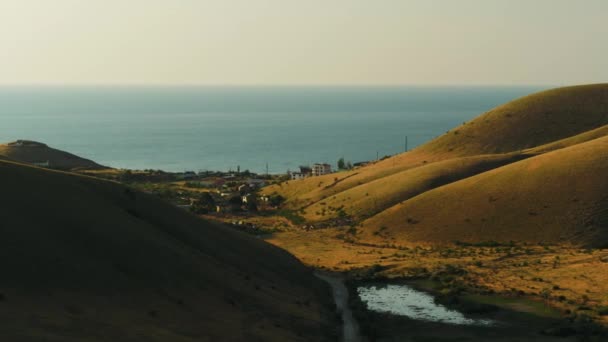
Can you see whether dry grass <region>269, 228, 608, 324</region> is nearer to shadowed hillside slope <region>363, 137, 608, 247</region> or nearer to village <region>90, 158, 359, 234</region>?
shadowed hillside slope <region>363, 137, 608, 247</region>

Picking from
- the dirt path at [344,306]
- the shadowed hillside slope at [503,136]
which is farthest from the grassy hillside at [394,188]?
the dirt path at [344,306]

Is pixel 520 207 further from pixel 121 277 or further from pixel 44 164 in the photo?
pixel 44 164

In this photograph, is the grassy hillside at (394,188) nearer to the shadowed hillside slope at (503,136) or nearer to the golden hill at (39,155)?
the shadowed hillside slope at (503,136)

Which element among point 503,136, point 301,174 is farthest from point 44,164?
point 503,136

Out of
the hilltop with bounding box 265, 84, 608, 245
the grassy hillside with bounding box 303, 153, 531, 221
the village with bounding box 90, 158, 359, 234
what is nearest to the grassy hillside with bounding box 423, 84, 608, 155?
the hilltop with bounding box 265, 84, 608, 245

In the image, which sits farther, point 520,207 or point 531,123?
point 531,123
